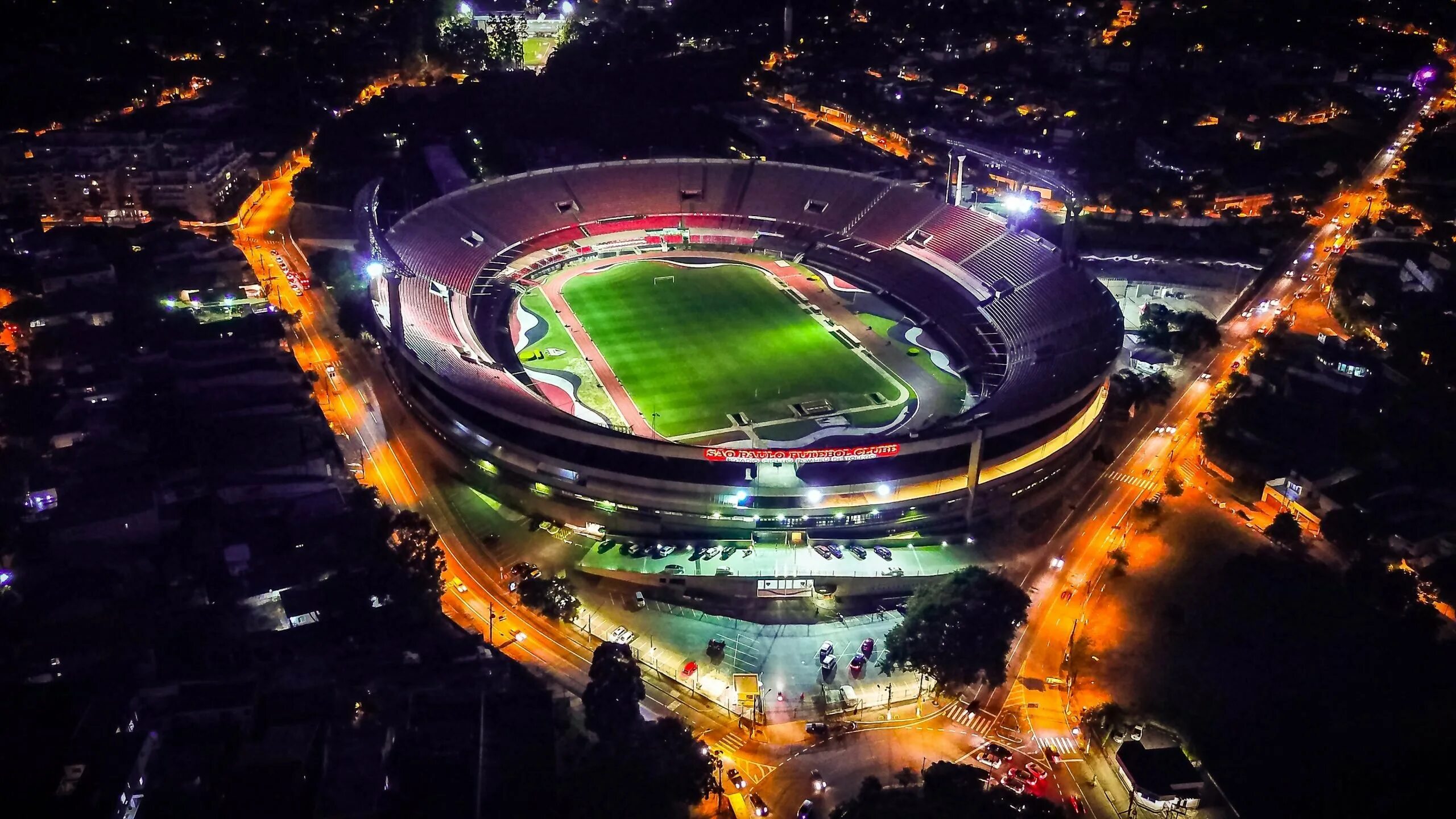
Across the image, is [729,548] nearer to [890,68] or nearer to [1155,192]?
[1155,192]

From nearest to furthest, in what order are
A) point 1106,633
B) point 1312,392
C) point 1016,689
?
point 1016,689 → point 1106,633 → point 1312,392

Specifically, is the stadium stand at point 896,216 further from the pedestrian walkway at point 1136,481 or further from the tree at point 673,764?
the tree at point 673,764

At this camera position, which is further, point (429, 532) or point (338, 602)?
point (429, 532)

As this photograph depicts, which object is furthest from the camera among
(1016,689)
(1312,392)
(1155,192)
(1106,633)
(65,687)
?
(1155,192)

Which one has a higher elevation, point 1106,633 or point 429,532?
point 429,532

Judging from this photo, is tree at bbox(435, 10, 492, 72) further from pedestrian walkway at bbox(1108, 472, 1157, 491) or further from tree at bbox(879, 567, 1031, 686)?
tree at bbox(879, 567, 1031, 686)

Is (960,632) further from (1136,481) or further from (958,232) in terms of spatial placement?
(958,232)

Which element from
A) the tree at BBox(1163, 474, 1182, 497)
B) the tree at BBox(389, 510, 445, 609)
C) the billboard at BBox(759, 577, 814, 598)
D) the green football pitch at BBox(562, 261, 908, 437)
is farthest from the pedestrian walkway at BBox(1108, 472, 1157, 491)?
the tree at BBox(389, 510, 445, 609)

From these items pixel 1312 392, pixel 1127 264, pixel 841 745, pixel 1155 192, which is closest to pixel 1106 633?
pixel 841 745
